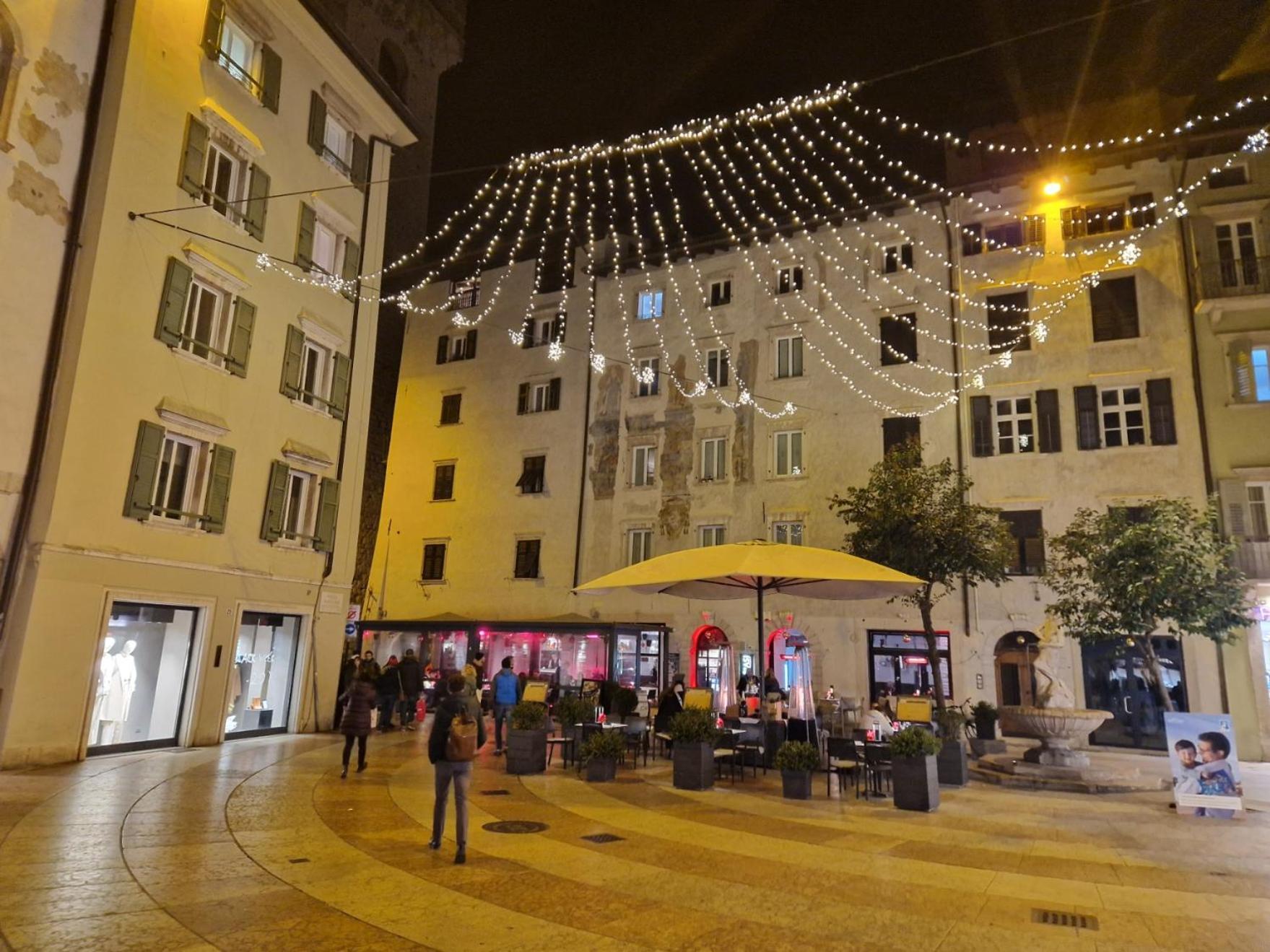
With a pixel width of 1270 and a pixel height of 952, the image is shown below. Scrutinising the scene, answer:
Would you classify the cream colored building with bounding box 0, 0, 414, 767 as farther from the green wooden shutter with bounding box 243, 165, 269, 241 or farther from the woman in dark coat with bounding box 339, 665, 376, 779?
the woman in dark coat with bounding box 339, 665, 376, 779

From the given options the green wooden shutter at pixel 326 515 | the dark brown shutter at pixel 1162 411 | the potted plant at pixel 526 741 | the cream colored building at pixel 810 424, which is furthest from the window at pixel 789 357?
the potted plant at pixel 526 741

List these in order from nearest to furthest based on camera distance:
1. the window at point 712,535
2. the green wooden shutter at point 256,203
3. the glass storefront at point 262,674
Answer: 1. the glass storefront at point 262,674
2. the green wooden shutter at point 256,203
3. the window at point 712,535

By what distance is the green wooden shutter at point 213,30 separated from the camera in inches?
597

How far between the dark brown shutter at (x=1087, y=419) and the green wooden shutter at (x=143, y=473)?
69.1 ft

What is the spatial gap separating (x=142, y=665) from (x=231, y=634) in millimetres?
1708

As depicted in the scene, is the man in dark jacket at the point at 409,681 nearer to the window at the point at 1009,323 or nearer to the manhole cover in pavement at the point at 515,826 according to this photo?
the manhole cover in pavement at the point at 515,826

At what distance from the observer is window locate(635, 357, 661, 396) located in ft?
90.5

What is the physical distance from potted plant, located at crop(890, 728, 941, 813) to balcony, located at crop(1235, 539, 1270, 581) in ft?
41.6

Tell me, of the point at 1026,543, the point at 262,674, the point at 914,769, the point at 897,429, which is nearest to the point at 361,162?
the point at 262,674

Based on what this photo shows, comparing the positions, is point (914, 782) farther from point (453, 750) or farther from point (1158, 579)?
point (1158, 579)

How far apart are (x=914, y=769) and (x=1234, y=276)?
17.0 metres

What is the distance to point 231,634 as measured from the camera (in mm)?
15602

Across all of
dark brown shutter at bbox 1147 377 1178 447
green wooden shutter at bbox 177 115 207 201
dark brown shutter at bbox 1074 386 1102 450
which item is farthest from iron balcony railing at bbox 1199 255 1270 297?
green wooden shutter at bbox 177 115 207 201

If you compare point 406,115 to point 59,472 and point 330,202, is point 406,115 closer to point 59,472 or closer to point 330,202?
point 330,202
